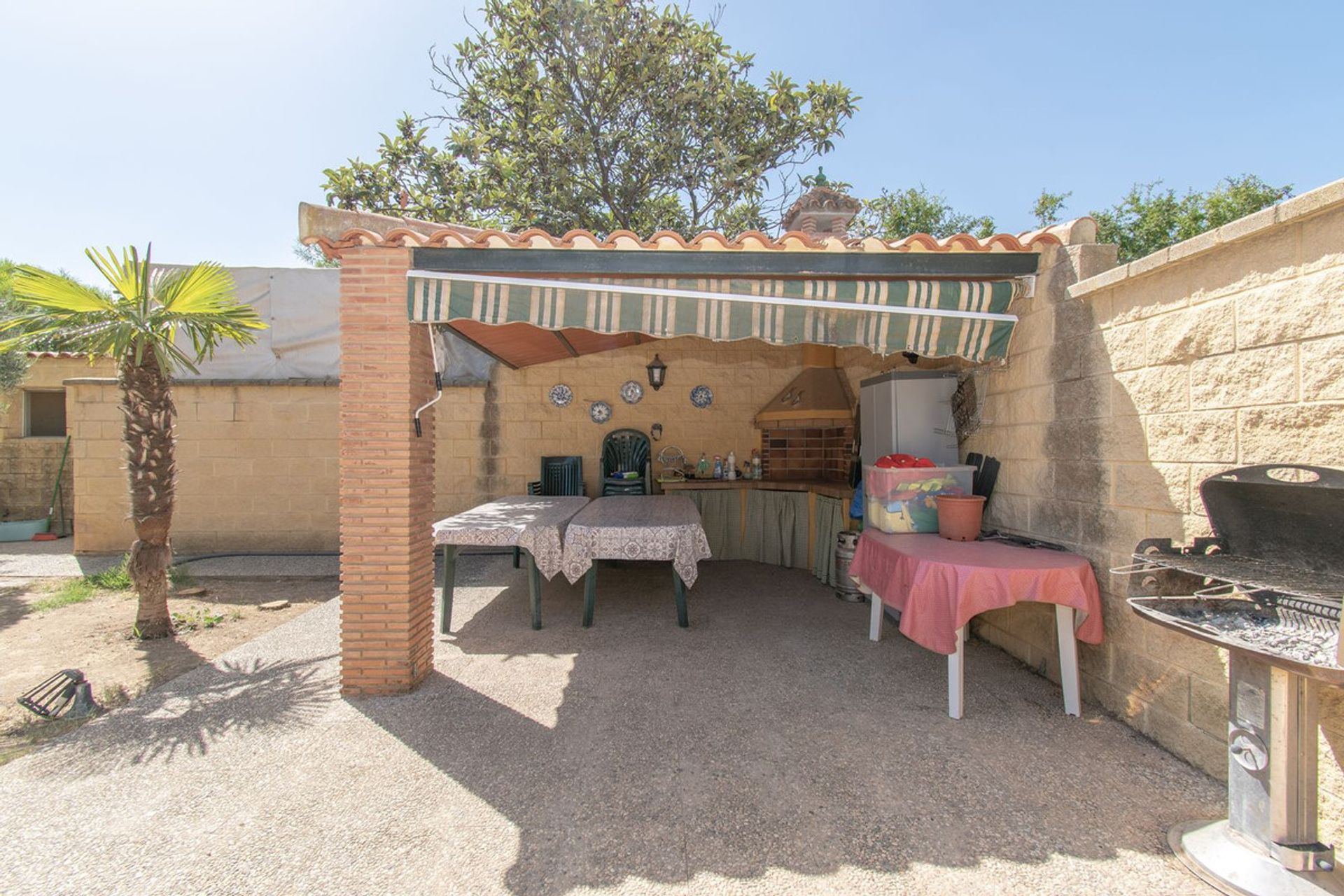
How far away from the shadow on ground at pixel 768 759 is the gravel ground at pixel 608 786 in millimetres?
14

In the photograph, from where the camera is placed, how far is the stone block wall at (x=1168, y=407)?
244 cm

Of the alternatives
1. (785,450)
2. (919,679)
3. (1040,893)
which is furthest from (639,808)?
(785,450)

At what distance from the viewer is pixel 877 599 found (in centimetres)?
494

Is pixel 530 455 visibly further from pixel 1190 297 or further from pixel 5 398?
pixel 5 398

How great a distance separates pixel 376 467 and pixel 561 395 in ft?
16.5

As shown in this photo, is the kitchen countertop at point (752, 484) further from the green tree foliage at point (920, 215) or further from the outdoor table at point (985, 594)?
the green tree foliage at point (920, 215)

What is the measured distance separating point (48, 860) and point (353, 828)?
1165 mm

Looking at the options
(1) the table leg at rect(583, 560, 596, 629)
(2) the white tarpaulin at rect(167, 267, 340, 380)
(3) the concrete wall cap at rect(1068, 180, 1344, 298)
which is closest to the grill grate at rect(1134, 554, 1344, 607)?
(3) the concrete wall cap at rect(1068, 180, 1344, 298)

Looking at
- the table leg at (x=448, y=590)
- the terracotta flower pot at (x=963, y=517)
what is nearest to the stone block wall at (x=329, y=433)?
the table leg at (x=448, y=590)

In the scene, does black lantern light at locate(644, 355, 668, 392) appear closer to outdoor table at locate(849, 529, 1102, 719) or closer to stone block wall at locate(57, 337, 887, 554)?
stone block wall at locate(57, 337, 887, 554)

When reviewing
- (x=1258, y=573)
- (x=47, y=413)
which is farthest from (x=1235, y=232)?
(x=47, y=413)

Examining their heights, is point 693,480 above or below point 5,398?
below

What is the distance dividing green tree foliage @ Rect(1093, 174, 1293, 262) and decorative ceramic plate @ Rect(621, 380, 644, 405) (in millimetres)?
18858

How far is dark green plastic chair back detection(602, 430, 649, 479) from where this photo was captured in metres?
8.83
